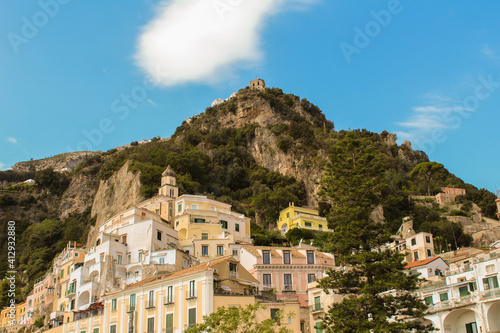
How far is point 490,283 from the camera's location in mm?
35125

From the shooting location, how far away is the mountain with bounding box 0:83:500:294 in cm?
8200

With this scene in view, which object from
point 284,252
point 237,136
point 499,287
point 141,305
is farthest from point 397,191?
point 141,305

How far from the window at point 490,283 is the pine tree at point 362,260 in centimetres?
539

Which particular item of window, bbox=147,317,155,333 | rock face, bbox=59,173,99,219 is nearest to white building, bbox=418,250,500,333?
window, bbox=147,317,155,333

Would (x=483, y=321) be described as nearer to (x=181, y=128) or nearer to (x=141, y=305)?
(x=141, y=305)

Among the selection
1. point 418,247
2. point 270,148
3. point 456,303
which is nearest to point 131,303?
point 456,303

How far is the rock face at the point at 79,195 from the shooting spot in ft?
345

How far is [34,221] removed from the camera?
10644cm

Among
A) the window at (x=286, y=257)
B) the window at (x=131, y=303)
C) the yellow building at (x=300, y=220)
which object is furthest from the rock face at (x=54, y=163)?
the window at (x=131, y=303)

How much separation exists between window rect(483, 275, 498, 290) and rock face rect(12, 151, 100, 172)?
435 feet

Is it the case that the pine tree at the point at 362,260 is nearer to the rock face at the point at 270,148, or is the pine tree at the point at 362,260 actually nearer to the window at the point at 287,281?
the window at the point at 287,281

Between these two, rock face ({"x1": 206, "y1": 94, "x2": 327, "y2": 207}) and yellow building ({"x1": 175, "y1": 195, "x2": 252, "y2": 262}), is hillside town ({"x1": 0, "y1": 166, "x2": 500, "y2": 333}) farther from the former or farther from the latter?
rock face ({"x1": 206, "y1": 94, "x2": 327, "y2": 207})

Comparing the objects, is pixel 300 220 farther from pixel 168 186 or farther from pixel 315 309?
pixel 315 309

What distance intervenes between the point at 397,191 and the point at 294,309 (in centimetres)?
6350
